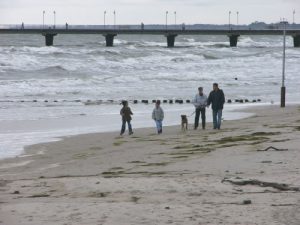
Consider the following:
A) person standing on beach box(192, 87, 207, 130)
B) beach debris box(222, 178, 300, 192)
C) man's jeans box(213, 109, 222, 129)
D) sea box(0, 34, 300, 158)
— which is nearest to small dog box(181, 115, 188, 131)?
person standing on beach box(192, 87, 207, 130)

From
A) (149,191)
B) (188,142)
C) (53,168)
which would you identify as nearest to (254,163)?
(149,191)

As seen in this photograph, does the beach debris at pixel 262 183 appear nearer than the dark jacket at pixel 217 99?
Yes

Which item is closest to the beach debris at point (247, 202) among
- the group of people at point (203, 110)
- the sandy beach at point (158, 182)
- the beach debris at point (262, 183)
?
the sandy beach at point (158, 182)

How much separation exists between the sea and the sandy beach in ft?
8.25

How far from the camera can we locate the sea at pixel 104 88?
20.7 meters

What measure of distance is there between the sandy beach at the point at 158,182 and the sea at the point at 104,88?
251cm

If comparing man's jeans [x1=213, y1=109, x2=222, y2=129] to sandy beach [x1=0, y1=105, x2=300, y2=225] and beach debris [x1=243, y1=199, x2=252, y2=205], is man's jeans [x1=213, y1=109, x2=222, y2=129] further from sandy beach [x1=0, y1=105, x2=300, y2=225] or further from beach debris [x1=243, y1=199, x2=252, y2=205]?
beach debris [x1=243, y1=199, x2=252, y2=205]

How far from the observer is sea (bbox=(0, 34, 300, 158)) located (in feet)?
68.0

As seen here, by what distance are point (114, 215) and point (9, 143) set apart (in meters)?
9.73

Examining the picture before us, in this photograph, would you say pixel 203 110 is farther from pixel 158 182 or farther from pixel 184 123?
pixel 158 182

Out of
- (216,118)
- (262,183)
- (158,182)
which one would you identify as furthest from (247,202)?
(216,118)

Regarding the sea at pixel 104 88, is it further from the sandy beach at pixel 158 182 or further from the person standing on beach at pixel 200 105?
the sandy beach at pixel 158 182

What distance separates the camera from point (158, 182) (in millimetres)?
9047

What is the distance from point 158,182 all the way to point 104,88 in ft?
94.5
